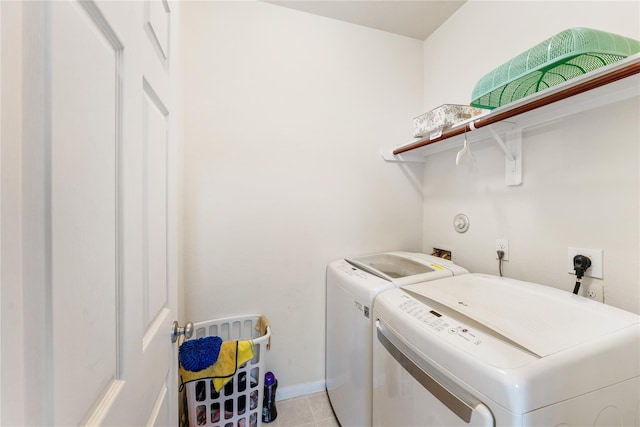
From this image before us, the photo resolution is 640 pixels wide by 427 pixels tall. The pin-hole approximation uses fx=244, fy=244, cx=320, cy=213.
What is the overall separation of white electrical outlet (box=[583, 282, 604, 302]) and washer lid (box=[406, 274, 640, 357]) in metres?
0.17

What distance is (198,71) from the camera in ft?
4.70

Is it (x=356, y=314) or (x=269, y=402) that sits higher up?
(x=356, y=314)

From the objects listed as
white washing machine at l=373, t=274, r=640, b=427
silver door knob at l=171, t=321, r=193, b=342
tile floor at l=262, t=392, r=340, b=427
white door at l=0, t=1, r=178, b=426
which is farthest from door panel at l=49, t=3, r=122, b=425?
tile floor at l=262, t=392, r=340, b=427

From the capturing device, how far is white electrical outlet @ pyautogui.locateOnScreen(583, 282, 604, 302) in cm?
95

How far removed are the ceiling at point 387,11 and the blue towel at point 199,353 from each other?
2020mm

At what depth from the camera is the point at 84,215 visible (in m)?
0.35

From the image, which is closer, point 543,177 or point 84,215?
point 84,215

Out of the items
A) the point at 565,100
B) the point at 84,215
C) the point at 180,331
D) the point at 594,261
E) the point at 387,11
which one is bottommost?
the point at 180,331

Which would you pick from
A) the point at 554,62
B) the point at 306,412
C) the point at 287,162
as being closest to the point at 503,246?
the point at 554,62

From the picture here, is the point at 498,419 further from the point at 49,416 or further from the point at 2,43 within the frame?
the point at 2,43

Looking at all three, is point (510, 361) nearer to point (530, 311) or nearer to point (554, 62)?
point (530, 311)

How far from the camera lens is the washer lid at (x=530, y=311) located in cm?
65

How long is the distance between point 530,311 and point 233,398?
139 centimetres

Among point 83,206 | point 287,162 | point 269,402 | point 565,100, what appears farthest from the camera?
point 287,162
